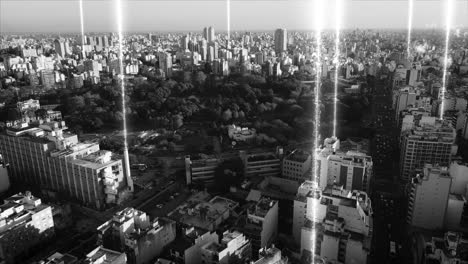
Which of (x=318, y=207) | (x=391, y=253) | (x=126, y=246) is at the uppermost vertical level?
(x=318, y=207)

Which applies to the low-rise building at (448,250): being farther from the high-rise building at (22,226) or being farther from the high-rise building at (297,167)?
the high-rise building at (22,226)

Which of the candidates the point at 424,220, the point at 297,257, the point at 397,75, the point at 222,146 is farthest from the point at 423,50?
the point at 297,257

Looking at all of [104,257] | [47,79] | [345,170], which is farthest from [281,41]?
[104,257]

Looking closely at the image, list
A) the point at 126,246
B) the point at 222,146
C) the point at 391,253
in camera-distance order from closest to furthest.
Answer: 1. the point at 126,246
2. the point at 391,253
3. the point at 222,146

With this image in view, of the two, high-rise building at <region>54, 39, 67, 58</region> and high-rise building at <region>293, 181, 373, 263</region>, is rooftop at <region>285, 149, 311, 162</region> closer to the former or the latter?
high-rise building at <region>293, 181, 373, 263</region>

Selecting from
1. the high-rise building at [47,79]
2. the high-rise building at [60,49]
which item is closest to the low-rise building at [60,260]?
the high-rise building at [47,79]

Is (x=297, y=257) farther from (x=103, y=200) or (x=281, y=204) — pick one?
(x=103, y=200)

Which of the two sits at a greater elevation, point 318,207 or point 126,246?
point 318,207
